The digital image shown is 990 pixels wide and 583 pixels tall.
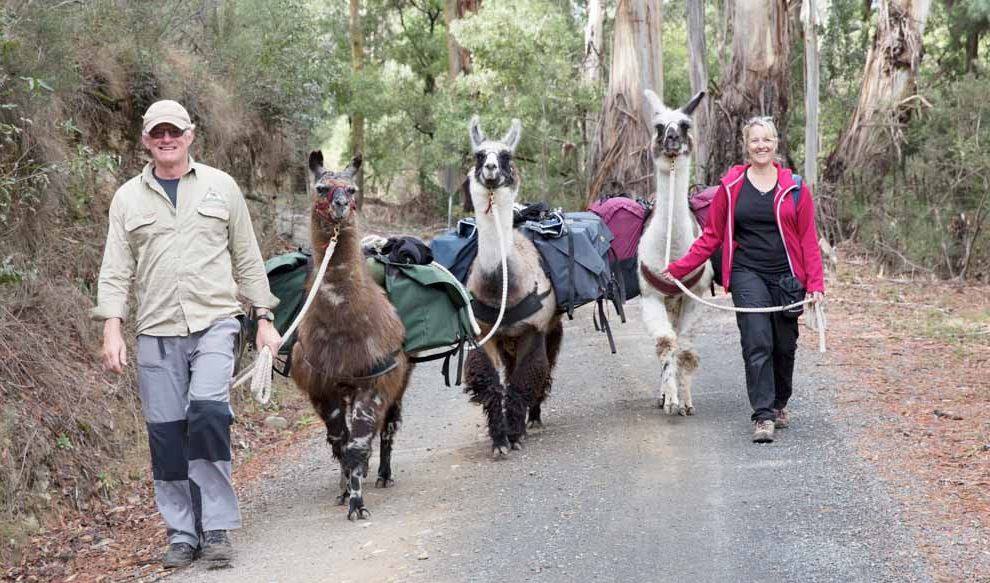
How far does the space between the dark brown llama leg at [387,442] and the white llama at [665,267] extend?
242 cm

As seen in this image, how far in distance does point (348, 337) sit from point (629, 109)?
14404 mm

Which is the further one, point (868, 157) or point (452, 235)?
point (868, 157)

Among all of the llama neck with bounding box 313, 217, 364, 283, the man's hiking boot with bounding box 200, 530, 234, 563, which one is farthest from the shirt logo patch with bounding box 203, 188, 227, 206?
the man's hiking boot with bounding box 200, 530, 234, 563

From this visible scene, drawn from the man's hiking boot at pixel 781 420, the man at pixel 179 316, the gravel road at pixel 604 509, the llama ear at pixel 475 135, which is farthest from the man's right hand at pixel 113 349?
the man's hiking boot at pixel 781 420

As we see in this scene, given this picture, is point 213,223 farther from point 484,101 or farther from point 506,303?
point 484,101

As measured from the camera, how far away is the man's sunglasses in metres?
5.32

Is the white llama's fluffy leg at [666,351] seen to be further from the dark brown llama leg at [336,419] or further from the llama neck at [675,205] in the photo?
the dark brown llama leg at [336,419]

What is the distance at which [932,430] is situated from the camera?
7.60 meters

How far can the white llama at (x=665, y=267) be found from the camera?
830cm

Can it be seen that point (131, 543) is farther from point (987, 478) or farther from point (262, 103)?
point (262, 103)

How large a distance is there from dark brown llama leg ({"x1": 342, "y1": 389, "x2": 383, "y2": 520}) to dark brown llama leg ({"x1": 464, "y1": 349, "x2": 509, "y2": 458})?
149 centimetres

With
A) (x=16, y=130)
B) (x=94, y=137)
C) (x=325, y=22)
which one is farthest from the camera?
(x=325, y=22)

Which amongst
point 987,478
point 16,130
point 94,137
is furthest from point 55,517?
point 987,478

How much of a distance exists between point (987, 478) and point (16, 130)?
6615 mm
